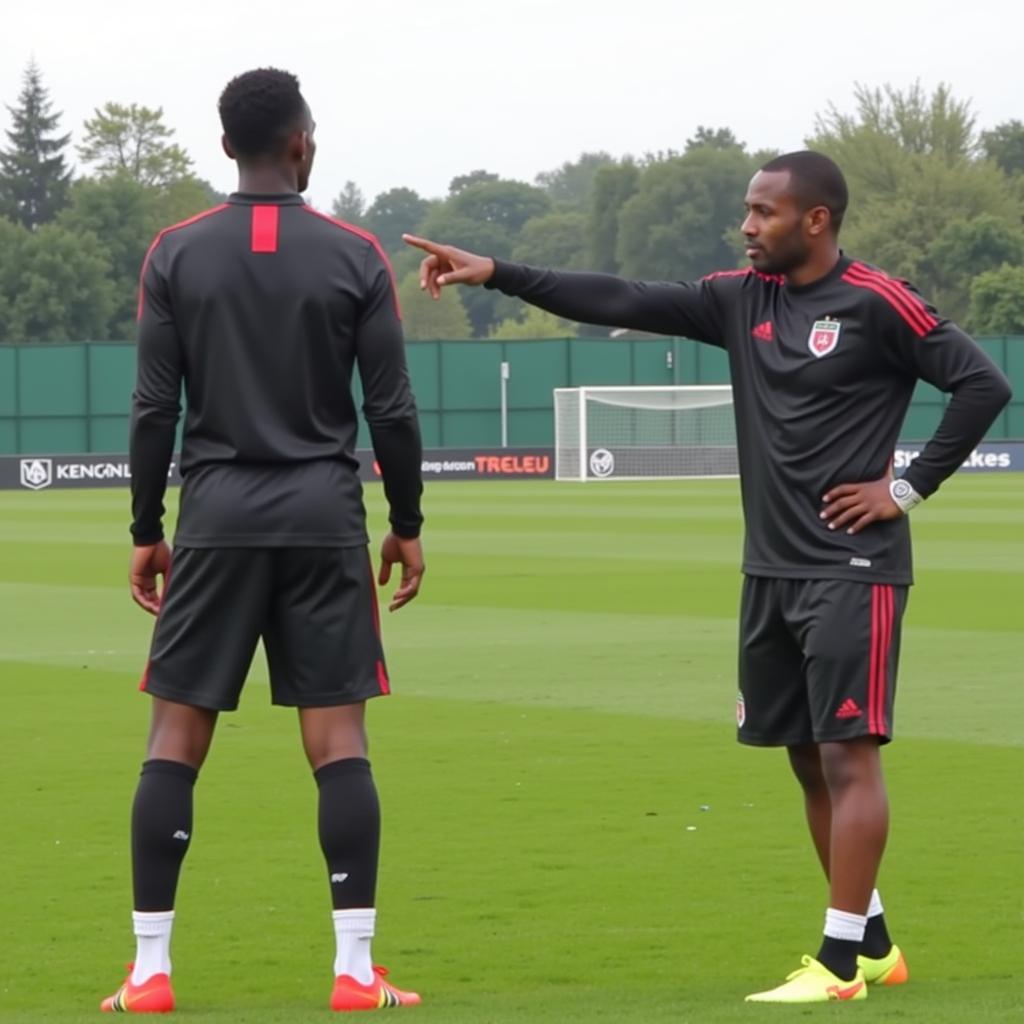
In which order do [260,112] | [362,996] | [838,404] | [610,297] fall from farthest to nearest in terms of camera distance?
[610,297] → [838,404] → [260,112] → [362,996]

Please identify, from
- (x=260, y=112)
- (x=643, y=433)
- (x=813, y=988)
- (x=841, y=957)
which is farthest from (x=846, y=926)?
(x=643, y=433)

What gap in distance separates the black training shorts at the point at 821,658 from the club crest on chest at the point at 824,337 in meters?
0.58

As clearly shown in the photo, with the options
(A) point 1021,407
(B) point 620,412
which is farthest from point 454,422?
(A) point 1021,407

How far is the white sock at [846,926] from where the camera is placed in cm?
626

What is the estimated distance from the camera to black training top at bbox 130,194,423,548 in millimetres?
6113

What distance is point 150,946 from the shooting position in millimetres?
6117

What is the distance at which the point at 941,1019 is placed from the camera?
227 inches

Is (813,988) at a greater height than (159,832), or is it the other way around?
(159,832)

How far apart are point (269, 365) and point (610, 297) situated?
1.08 metres

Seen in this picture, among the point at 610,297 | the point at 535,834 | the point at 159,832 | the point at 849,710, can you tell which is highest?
the point at 610,297

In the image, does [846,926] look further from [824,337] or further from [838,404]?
[824,337]

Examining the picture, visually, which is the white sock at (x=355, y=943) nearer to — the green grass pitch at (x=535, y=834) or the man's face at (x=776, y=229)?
the green grass pitch at (x=535, y=834)

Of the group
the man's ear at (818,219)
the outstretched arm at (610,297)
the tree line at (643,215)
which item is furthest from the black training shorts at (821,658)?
the tree line at (643,215)

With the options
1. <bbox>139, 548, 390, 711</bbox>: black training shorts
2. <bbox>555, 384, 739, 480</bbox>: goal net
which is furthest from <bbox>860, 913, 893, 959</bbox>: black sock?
<bbox>555, 384, 739, 480</bbox>: goal net
